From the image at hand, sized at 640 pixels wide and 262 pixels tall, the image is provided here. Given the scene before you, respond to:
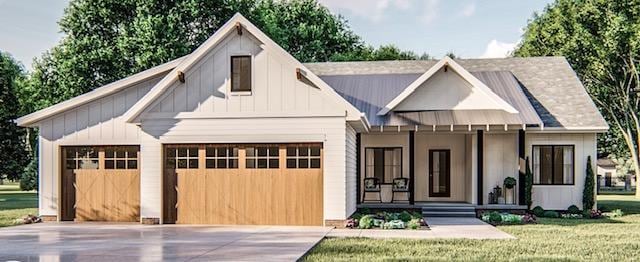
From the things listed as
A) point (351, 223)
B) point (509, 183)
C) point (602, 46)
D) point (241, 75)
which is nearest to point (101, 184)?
point (241, 75)

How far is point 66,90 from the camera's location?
3253 cm

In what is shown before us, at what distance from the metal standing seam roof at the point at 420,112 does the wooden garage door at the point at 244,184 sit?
172 inches

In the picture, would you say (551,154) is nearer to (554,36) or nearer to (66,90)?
(554,36)

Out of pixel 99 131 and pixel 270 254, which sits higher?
pixel 99 131

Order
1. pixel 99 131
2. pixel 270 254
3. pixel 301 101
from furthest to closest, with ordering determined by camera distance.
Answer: pixel 99 131
pixel 301 101
pixel 270 254

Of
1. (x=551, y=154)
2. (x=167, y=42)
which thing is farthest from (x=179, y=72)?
(x=167, y=42)

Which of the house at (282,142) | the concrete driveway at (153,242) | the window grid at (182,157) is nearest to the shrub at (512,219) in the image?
the house at (282,142)

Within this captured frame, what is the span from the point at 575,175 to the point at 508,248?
34.1 feet

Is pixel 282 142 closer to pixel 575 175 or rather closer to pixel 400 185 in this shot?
pixel 400 185

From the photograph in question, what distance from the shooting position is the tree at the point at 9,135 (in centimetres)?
3759

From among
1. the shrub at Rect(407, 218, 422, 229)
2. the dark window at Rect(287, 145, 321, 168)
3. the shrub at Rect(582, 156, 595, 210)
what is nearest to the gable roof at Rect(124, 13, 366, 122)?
the dark window at Rect(287, 145, 321, 168)

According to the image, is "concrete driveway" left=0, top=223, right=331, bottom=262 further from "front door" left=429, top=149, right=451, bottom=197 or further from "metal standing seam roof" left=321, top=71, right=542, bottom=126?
"front door" left=429, top=149, right=451, bottom=197

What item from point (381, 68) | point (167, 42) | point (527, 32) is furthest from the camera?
point (527, 32)

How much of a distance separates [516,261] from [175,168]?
34.3ft
